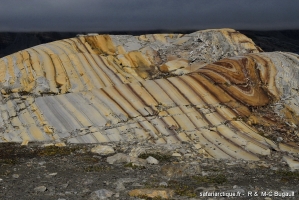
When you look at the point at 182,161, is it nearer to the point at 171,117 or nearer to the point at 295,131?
the point at 171,117

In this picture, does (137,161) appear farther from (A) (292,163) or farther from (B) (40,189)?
(A) (292,163)

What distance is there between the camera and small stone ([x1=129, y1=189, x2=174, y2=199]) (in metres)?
7.38

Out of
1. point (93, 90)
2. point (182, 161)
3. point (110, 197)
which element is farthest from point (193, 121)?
point (110, 197)

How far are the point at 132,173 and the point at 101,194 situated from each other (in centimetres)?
144

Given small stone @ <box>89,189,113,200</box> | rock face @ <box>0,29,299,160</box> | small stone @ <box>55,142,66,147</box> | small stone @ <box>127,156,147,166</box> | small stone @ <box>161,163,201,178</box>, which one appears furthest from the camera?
rock face @ <box>0,29,299,160</box>

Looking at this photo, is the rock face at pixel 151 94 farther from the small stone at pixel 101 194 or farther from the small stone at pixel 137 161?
the small stone at pixel 101 194

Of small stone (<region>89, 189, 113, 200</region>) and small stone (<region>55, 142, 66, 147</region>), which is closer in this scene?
small stone (<region>89, 189, 113, 200</region>)

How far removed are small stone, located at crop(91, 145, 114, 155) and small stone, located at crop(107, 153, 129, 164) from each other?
62 cm

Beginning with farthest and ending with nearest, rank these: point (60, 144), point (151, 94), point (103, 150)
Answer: point (151, 94) → point (60, 144) → point (103, 150)

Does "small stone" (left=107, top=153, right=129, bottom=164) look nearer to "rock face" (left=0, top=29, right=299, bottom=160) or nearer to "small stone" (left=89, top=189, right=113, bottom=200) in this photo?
"rock face" (left=0, top=29, right=299, bottom=160)

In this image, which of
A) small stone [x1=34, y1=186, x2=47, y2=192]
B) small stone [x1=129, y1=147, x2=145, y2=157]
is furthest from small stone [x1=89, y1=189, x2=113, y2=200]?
small stone [x1=129, y1=147, x2=145, y2=157]

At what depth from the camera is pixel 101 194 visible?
7441 mm

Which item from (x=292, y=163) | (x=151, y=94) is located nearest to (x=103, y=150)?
(x=151, y=94)

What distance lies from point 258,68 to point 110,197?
914 cm
